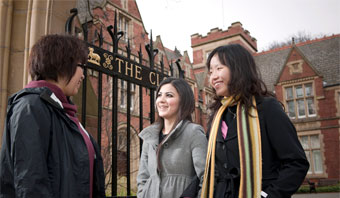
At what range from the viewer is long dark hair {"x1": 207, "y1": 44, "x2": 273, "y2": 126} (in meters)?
1.78

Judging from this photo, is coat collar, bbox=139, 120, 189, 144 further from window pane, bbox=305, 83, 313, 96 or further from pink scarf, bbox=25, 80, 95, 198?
window pane, bbox=305, 83, 313, 96

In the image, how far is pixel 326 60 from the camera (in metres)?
20.5

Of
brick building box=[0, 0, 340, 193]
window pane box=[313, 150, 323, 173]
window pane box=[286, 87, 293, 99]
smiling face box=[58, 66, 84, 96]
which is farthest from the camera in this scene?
window pane box=[286, 87, 293, 99]

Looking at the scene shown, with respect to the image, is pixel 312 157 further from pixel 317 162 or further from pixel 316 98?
pixel 316 98

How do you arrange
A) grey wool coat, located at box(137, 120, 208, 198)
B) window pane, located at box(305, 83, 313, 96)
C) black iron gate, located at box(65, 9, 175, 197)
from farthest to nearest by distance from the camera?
window pane, located at box(305, 83, 313, 96) → black iron gate, located at box(65, 9, 175, 197) → grey wool coat, located at box(137, 120, 208, 198)

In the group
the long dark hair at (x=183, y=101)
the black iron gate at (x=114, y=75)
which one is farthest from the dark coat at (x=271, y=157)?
the black iron gate at (x=114, y=75)

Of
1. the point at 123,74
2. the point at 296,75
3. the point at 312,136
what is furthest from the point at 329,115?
the point at 123,74

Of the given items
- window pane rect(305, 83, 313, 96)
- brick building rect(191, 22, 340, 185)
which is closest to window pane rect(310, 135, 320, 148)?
brick building rect(191, 22, 340, 185)

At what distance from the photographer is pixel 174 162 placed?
2.26 m

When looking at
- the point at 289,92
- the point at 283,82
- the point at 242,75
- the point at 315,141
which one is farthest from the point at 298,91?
the point at 242,75

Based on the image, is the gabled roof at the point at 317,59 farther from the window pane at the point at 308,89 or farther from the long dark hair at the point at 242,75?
the long dark hair at the point at 242,75

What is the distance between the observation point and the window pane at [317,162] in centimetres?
1809

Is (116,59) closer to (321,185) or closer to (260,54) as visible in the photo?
(321,185)

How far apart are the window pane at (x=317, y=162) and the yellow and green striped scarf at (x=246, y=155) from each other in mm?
18913
